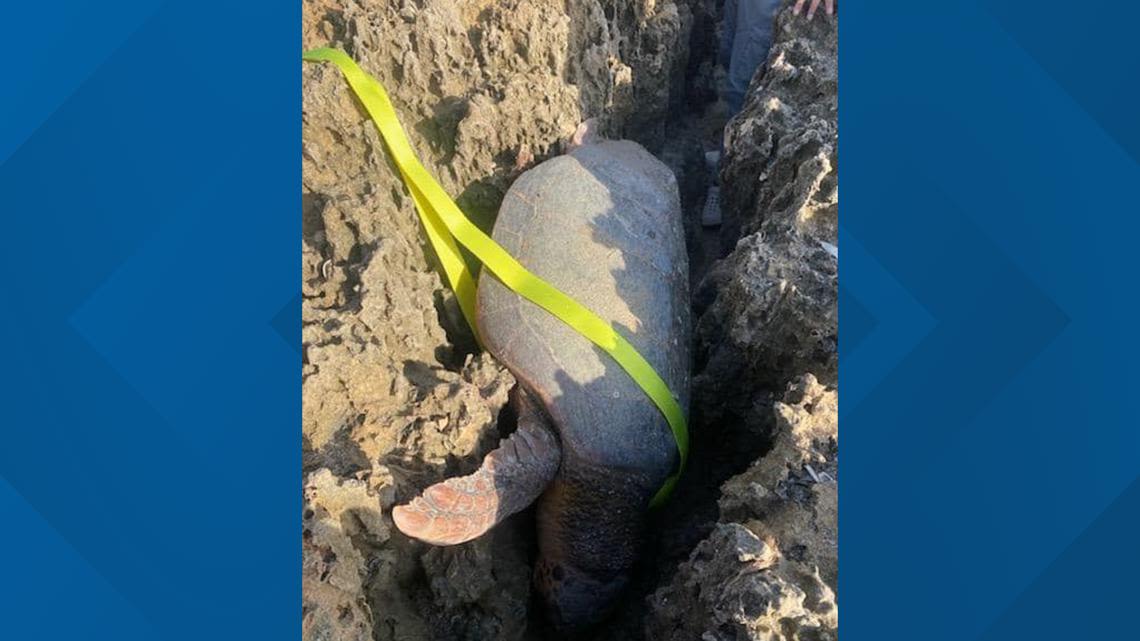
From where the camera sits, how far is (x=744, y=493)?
6.95 feet

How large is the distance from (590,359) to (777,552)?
947mm

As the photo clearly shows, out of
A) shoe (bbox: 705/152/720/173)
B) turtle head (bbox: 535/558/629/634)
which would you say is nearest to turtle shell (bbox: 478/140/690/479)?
turtle head (bbox: 535/558/629/634)

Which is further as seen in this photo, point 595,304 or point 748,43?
point 748,43

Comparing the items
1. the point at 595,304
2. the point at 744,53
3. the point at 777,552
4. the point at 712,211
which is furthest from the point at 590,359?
the point at 744,53

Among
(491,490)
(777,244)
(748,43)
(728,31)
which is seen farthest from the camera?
(728,31)

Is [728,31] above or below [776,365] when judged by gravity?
above

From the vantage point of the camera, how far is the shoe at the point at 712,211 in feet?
13.0

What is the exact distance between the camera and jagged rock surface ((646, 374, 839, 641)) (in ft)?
5.42

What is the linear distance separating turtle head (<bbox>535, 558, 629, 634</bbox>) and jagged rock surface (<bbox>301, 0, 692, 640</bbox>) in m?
0.10

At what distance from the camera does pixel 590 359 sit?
2.53m

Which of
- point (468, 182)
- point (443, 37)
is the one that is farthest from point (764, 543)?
point (443, 37)

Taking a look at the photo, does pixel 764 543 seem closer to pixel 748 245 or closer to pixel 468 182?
pixel 748 245

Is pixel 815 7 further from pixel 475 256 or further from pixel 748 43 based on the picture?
pixel 475 256

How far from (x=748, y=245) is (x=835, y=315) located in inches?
19.8
